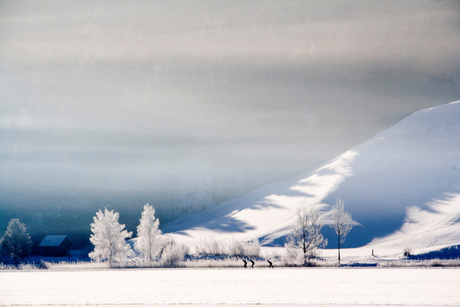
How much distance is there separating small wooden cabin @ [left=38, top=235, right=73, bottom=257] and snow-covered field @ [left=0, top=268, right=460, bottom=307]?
94.0 m

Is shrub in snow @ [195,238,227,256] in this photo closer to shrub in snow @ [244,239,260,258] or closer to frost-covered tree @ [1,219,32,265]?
shrub in snow @ [244,239,260,258]

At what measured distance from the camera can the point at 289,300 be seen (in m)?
30.8

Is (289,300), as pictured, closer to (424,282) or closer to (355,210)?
(424,282)

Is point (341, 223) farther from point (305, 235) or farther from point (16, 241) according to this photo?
point (16, 241)

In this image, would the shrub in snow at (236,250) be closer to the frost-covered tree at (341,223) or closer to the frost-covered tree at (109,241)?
the frost-covered tree at (341,223)

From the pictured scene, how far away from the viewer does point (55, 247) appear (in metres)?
138

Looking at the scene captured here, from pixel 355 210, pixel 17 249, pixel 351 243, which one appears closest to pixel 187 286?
pixel 17 249

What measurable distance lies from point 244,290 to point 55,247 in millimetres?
112625

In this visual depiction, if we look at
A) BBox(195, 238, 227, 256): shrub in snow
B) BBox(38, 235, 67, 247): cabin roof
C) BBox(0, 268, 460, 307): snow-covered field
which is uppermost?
BBox(38, 235, 67, 247): cabin roof

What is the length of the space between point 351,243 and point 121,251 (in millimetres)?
81697

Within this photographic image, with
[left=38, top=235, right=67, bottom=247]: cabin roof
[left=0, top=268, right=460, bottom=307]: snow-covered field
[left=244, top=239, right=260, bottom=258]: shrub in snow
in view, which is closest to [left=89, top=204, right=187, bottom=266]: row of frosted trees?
[left=244, top=239, right=260, bottom=258]: shrub in snow

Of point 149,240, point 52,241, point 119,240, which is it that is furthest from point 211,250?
point 52,241

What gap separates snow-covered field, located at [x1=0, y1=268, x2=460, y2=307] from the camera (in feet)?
101

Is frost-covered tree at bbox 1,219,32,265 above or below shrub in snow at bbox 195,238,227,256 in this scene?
above
